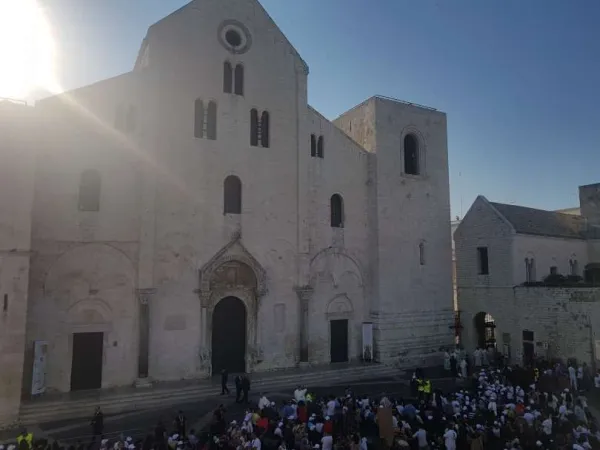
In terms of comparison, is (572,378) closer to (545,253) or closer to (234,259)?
(545,253)

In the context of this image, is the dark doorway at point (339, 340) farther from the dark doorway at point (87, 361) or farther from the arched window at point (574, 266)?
the arched window at point (574, 266)

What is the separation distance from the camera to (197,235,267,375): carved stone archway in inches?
861

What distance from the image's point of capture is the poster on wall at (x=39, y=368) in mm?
18234

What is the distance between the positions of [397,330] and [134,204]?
52.8 ft

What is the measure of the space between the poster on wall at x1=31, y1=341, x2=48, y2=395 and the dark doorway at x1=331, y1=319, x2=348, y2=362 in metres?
14.2

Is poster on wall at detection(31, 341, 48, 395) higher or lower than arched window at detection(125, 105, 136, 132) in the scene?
lower

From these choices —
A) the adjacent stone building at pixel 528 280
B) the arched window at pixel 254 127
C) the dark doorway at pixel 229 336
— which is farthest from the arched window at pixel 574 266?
the arched window at pixel 254 127

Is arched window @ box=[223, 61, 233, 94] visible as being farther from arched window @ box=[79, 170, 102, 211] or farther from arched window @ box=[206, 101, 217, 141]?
arched window @ box=[79, 170, 102, 211]

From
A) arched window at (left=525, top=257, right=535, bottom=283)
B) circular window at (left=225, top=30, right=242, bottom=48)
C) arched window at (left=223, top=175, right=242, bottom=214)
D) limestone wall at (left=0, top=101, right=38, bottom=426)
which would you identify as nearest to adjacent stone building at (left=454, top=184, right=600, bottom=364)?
arched window at (left=525, top=257, right=535, bottom=283)

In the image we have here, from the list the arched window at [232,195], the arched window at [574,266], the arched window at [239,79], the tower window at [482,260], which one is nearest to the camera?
the arched window at [232,195]

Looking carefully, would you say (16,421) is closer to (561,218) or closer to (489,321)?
(489,321)

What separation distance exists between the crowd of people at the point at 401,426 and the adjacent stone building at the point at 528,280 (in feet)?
27.3

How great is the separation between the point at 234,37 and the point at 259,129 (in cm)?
513

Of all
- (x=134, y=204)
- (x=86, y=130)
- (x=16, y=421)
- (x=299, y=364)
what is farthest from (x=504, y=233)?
(x=16, y=421)
